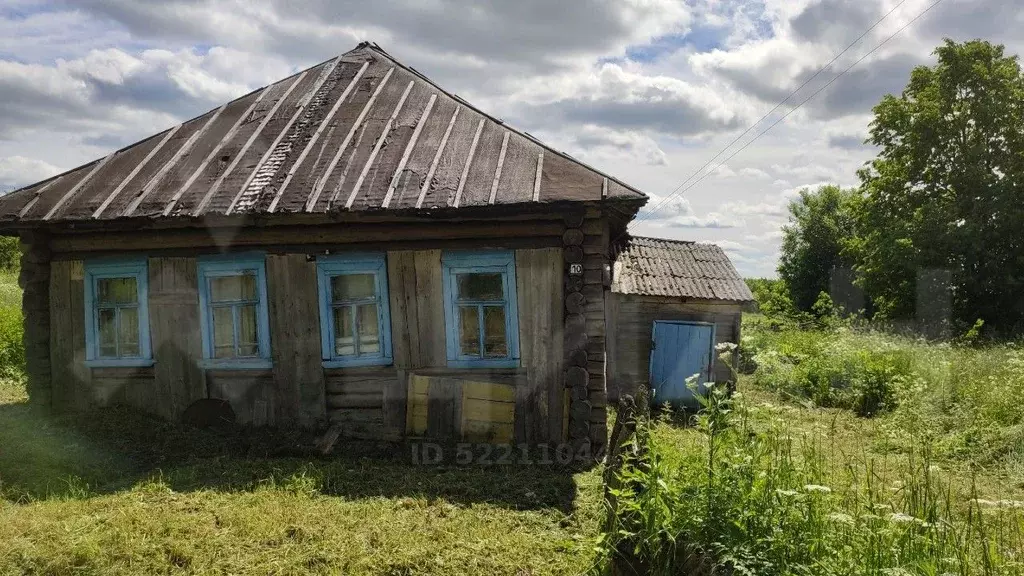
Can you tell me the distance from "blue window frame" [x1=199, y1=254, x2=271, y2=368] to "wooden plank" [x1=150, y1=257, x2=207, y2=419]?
14 centimetres

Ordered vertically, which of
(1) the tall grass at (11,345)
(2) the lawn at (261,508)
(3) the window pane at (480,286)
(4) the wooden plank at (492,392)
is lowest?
(2) the lawn at (261,508)

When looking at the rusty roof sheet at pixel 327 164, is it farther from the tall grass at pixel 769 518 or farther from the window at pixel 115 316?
the tall grass at pixel 769 518

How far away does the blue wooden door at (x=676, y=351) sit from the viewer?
482 inches

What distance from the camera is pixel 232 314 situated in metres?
8.48

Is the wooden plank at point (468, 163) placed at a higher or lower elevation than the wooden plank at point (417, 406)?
higher

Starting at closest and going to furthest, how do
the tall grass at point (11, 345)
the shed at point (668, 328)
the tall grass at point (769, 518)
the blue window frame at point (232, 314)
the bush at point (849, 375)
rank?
1. the tall grass at point (769, 518)
2. the blue window frame at point (232, 314)
3. the bush at point (849, 375)
4. the tall grass at point (11, 345)
5. the shed at point (668, 328)

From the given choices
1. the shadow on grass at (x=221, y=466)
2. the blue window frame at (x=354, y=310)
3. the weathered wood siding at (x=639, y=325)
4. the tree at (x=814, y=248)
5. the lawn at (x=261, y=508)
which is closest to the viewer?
the lawn at (x=261, y=508)

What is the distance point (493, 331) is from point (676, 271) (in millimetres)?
6148

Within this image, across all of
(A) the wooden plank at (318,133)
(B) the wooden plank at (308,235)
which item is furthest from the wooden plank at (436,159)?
(A) the wooden plank at (318,133)

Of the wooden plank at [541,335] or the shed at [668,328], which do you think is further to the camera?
the shed at [668,328]

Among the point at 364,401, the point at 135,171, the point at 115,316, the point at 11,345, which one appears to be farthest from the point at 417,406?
the point at 11,345

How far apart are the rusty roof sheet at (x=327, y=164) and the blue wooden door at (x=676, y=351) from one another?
5.38 metres

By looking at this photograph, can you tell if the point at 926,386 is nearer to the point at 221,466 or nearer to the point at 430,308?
the point at 430,308

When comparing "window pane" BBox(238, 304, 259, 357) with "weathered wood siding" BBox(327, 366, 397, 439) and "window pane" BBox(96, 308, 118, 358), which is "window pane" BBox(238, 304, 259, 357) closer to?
"weathered wood siding" BBox(327, 366, 397, 439)
